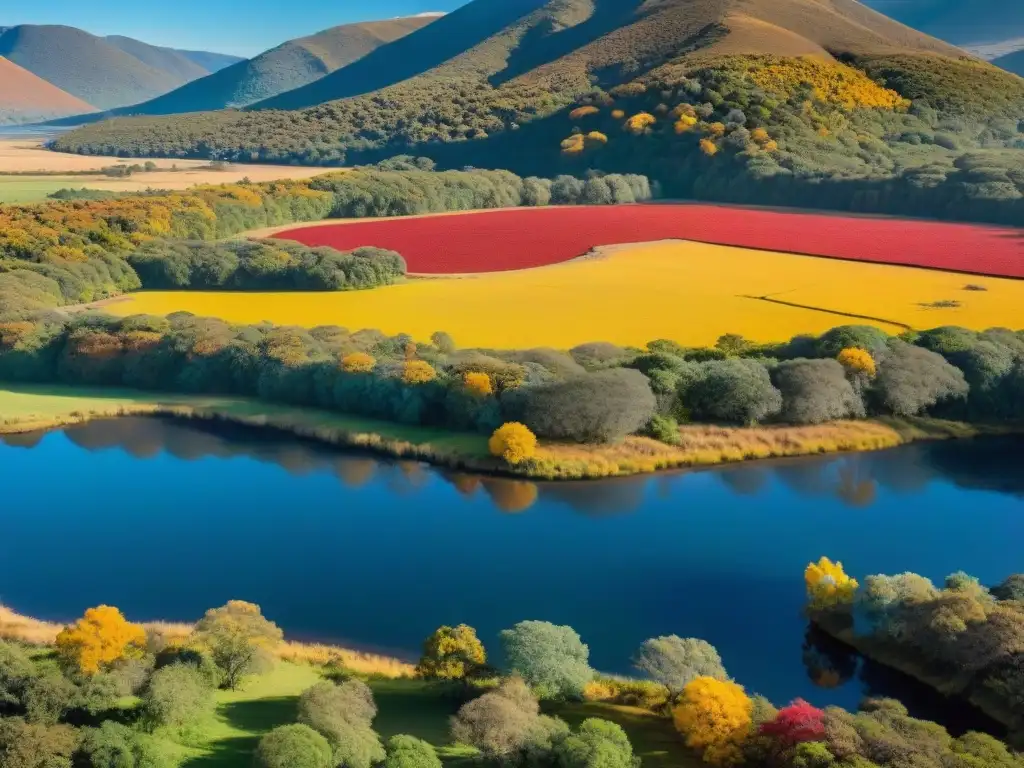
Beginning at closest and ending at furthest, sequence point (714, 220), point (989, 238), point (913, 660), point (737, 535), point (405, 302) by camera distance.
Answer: point (913, 660) → point (737, 535) → point (405, 302) → point (989, 238) → point (714, 220)

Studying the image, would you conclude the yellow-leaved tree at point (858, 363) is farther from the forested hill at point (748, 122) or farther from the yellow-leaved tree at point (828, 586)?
the forested hill at point (748, 122)

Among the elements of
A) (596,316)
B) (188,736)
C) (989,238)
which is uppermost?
(989,238)

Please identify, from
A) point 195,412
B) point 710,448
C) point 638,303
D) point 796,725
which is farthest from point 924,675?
point 638,303

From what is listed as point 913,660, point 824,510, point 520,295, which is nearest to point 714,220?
point 520,295

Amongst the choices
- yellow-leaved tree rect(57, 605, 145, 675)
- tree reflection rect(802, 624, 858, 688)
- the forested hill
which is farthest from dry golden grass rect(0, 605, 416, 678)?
the forested hill

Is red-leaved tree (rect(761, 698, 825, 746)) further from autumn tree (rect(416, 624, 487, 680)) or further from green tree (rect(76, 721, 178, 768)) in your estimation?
green tree (rect(76, 721, 178, 768))

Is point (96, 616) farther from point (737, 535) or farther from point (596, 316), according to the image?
point (596, 316)
